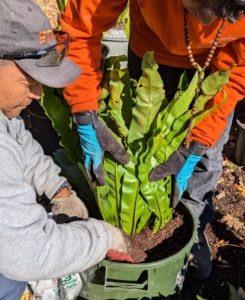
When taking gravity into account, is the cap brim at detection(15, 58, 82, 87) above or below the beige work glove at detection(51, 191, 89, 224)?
above

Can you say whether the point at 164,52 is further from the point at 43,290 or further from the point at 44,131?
the point at 44,131

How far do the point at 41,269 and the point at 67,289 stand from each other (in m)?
0.50

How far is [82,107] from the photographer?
1.65 meters

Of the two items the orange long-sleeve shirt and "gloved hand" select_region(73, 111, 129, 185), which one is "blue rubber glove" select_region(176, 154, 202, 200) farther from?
"gloved hand" select_region(73, 111, 129, 185)

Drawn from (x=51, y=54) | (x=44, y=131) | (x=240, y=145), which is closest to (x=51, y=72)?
(x=51, y=54)

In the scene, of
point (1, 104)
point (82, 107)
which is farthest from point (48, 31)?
point (82, 107)

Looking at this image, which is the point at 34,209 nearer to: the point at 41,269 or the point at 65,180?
the point at 41,269

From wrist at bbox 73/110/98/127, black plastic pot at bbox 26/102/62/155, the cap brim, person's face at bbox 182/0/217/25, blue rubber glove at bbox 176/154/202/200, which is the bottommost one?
black plastic pot at bbox 26/102/62/155

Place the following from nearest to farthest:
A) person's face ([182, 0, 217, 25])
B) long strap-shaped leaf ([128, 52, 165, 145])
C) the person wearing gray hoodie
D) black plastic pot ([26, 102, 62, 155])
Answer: the person wearing gray hoodie, person's face ([182, 0, 217, 25]), long strap-shaped leaf ([128, 52, 165, 145]), black plastic pot ([26, 102, 62, 155])

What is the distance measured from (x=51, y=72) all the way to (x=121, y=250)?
74 cm

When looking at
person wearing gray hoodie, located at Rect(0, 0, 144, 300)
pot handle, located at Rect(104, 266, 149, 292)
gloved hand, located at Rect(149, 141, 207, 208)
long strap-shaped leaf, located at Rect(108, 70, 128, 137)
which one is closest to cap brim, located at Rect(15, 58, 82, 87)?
person wearing gray hoodie, located at Rect(0, 0, 144, 300)

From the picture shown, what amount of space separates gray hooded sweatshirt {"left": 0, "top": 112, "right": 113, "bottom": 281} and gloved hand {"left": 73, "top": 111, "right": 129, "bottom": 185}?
29 centimetres

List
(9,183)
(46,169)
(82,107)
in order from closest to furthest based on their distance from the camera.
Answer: (9,183) < (82,107) < (46,169)

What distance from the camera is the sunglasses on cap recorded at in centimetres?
116
